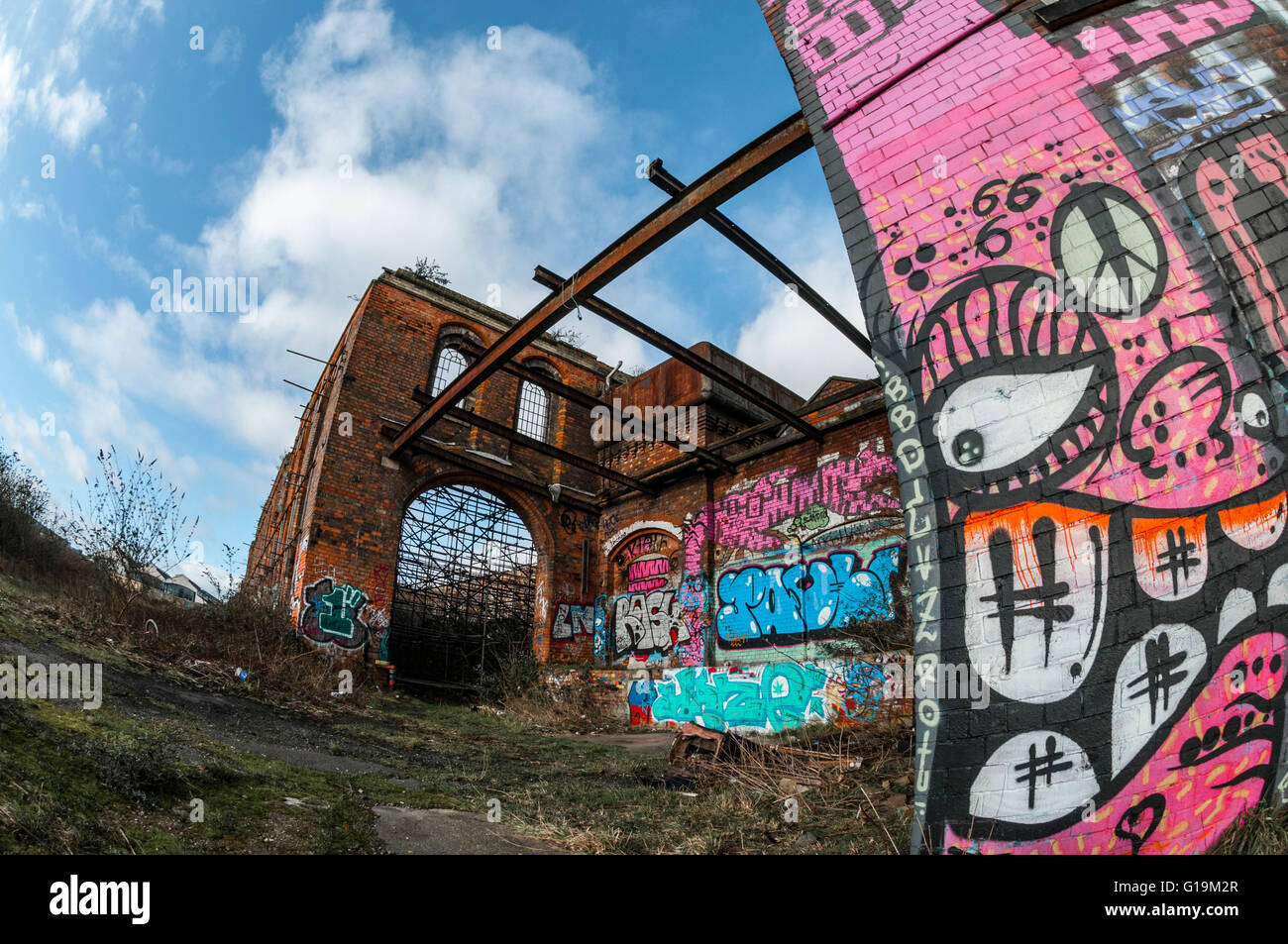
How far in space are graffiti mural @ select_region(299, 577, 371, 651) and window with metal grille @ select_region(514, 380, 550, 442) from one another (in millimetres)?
5153

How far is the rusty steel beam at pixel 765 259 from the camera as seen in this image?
19.7 ft

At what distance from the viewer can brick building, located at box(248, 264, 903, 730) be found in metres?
10.0

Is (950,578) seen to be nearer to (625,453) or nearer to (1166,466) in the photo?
(1166,466)

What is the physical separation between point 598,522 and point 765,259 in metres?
8.81

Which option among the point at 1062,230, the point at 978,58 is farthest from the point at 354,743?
the point at 978,58

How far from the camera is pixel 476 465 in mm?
13055

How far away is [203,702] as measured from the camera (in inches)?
261

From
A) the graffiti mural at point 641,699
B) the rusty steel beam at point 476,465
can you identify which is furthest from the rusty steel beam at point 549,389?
the graffiti mural at point 641,699

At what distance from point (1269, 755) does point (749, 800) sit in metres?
2.81

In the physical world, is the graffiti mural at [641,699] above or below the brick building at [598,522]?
below

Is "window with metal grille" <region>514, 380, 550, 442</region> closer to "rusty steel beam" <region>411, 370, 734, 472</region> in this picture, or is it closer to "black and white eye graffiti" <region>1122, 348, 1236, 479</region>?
"rusty steel beam" <region>411, 370, 734, 472</region>

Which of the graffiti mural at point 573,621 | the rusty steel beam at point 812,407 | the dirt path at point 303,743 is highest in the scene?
the rusty steel beam at point 812,407

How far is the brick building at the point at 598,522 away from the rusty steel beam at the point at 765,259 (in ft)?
6.01

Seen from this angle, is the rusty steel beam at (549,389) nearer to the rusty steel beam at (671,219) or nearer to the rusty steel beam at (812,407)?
the rusty steel beam at (671,219)
